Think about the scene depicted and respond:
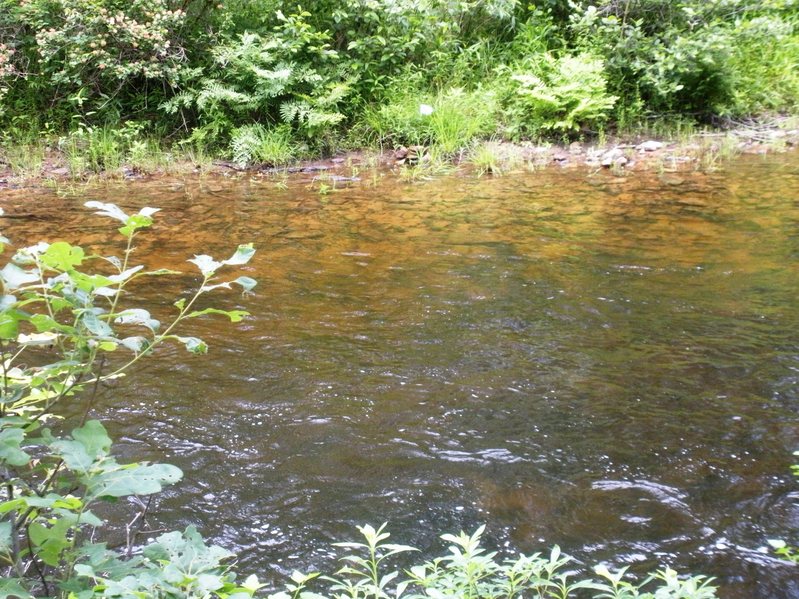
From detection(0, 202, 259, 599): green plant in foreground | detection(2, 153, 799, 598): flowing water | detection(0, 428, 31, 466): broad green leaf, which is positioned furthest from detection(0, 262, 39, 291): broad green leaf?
detection(2, 153, 799, 598): flowing water

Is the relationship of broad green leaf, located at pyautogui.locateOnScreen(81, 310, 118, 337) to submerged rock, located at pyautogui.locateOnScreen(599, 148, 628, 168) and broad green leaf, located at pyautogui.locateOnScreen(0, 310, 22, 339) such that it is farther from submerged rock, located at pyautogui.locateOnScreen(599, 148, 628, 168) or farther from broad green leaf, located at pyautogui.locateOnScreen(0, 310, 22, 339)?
submerged rock, located at pyautogui.locateOnScreen(599, 148, 628, 168)

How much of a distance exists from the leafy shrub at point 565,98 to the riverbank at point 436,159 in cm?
35

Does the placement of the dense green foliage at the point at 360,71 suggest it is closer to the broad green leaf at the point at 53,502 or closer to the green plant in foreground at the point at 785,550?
the green plant in foreground at the point at 785,550

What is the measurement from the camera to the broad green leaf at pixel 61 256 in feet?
4.49

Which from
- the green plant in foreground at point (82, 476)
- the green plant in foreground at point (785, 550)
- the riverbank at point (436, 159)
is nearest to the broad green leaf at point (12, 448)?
the green plant in foreground at point (82, 476)

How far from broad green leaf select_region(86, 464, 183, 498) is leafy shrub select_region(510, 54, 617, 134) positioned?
9.28m

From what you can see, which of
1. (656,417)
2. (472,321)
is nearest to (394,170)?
(472,321)

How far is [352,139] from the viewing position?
33.5ft

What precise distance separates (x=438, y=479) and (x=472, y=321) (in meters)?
1.67

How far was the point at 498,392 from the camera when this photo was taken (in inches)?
132

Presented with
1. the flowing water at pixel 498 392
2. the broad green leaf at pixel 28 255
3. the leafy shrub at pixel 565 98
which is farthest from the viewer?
the leafy shrub at pixel 565 98

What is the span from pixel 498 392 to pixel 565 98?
7.61m

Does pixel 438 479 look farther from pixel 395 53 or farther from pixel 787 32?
pixel 787 32

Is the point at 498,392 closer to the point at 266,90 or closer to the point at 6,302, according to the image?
the point at 6,302
